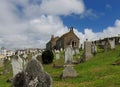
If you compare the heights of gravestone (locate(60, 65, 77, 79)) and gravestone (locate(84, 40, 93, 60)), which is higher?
gravestone (locate(84, 40, 93, 60))

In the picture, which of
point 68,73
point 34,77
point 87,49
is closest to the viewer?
point 34,77

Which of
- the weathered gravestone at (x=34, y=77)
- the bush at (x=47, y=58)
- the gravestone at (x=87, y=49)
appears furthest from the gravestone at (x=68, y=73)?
the bush at (x=47, y=58)

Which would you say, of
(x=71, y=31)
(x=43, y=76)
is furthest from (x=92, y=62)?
(x=71, y=31)

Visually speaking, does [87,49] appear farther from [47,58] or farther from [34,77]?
[34,77]

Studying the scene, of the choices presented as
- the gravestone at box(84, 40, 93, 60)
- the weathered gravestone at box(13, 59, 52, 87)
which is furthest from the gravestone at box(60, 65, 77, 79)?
the weathered gravestone at box(13, 59, 52, 87)

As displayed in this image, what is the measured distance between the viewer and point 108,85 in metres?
22.1

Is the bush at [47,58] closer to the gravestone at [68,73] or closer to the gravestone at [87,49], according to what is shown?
the gravestone at [87,49]

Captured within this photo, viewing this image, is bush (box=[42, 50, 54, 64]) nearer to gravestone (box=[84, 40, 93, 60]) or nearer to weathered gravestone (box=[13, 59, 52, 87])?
gravestone (box=[84, 40, 93, 60])

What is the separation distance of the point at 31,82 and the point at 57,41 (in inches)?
3687

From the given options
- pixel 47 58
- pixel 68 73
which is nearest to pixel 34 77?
pixel 68 73

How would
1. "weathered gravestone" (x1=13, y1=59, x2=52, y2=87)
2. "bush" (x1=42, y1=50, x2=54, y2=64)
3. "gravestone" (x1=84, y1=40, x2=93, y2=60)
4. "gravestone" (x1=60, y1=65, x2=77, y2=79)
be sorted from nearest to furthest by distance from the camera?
"weathered gravestone" (x1=13, y1=59, x2=52, y2=87)
"gravestone" (x1=60, y1=65, x2=77, y2=79)
"gravestone" (x1=84, y1=40, x2=93, y2=60)
"bush" (x1=42, y1=50, x2=54, y2=64)

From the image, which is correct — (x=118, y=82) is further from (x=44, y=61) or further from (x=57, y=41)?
(x=57, y=41)

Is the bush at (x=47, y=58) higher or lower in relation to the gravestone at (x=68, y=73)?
higher

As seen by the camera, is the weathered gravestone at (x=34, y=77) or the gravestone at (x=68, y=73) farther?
the gravestone at (x=68, y=73)
